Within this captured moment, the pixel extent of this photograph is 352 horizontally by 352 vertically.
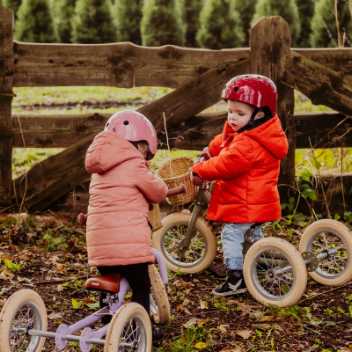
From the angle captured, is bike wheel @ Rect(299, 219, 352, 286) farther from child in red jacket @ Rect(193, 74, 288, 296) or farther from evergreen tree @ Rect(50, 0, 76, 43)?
evergreen tree @ Rect(50, 0, 76, 43)

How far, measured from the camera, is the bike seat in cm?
367

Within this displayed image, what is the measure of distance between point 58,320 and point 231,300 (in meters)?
1.15

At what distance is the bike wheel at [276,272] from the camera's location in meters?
4.70

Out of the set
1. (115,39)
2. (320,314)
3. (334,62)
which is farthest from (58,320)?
(115,39)

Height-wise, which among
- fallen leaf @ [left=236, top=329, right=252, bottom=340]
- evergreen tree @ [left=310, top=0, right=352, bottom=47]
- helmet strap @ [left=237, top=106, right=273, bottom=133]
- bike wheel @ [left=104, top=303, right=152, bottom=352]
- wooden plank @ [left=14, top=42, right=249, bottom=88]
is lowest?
fallen leaf @ [left=236, top=329, right=252, bottom=340]

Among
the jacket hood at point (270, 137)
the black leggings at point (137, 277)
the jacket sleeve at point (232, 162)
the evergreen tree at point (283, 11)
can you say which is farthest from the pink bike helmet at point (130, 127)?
the evergreen tree at point (283, 11)

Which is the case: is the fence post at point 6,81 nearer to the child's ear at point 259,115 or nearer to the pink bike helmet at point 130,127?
the child's ear at point 259,115

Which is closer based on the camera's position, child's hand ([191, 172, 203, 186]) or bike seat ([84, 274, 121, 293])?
bike seat ([84, 274, 121, 293])

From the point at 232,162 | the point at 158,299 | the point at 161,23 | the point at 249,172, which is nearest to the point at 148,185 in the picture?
the point at 158,299

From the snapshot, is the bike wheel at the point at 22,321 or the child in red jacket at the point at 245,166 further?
the child in red jacket at the point at 245,166

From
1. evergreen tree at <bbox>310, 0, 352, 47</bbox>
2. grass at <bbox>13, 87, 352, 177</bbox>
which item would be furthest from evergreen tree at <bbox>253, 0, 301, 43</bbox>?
grass at <bbox>13, 87, 352, 177</bbox>

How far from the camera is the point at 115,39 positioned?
2211 cm

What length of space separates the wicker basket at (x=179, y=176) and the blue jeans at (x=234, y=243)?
0.33 m

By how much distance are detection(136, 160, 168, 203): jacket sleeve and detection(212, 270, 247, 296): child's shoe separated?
134 centimetres
